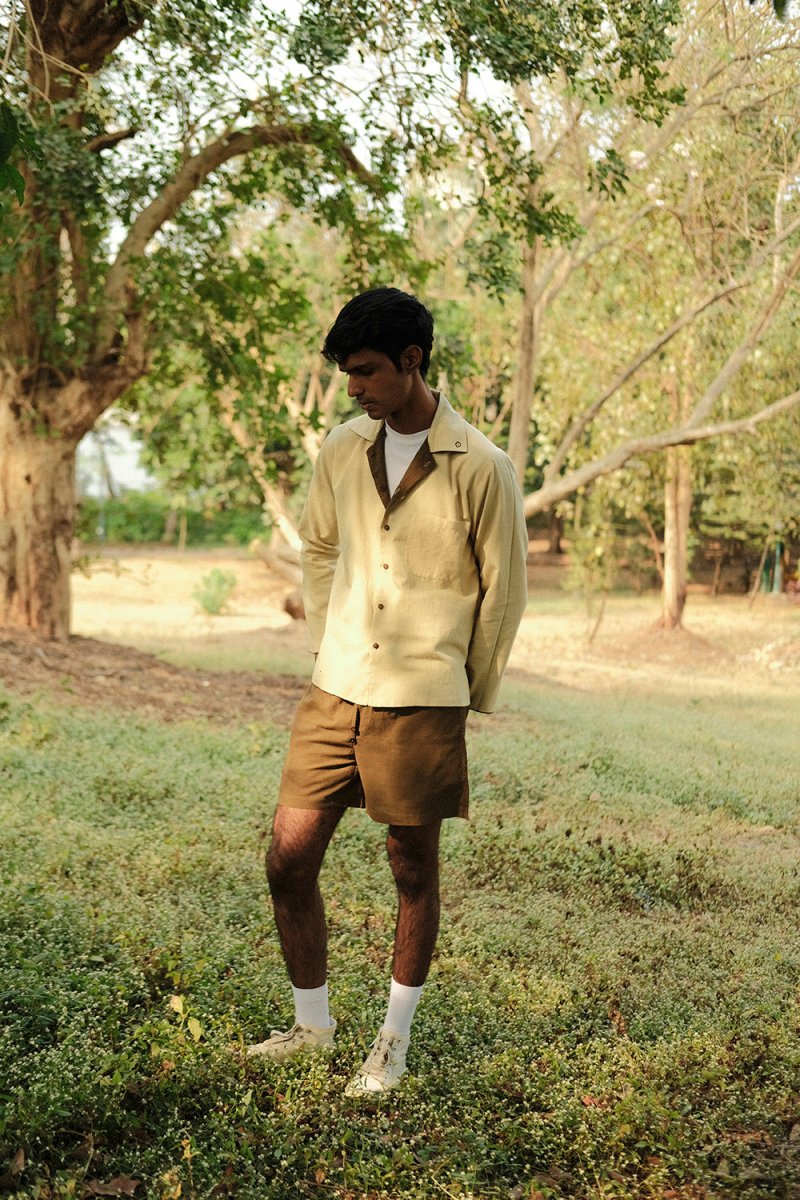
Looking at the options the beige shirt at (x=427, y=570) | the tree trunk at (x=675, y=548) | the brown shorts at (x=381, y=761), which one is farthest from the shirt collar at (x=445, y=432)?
the tree trunk at (x=675, y=548)

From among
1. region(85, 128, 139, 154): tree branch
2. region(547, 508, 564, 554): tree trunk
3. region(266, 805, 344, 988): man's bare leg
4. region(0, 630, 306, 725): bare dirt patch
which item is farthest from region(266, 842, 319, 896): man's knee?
region(547, 508, 564, 554): tree trunk

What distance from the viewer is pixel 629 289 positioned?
16.5 m

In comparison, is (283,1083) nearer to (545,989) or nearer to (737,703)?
(545,989)

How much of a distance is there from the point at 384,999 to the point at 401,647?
1384mm

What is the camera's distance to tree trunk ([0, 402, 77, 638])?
9.93 metres

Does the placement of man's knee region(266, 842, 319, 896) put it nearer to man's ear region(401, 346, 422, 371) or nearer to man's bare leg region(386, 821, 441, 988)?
man's bare leg region(386, 821, 441, 988)

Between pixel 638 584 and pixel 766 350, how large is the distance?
13.4 metres

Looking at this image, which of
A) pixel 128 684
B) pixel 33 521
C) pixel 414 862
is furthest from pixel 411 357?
pixel 33 521

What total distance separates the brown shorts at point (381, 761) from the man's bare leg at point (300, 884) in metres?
0.05

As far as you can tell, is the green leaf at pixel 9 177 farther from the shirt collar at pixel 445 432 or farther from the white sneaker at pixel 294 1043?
the white sneaker at pixel 294 1043

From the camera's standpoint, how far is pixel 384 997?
4004 millimetres

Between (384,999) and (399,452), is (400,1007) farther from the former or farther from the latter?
(399,452)

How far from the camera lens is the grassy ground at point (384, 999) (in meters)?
3.06

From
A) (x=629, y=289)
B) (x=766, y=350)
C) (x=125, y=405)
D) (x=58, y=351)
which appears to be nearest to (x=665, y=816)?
(x=58, y=351)
